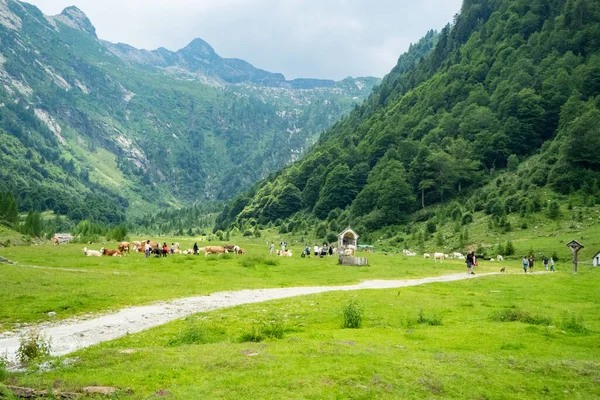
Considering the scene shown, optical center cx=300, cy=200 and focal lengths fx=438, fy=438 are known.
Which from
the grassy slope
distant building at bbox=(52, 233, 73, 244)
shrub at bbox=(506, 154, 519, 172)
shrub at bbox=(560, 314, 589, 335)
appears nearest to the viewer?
the grassy slope

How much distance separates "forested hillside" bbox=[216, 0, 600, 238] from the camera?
108m

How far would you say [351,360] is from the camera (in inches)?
591

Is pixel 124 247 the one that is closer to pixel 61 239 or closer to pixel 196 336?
pixel 196 336

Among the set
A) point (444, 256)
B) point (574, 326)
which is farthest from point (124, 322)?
point (444, 256)

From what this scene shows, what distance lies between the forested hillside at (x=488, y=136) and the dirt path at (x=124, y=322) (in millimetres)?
81041

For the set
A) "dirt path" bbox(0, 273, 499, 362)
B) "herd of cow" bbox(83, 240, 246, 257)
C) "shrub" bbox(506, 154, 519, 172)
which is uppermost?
"shrub" bbox(506, 154, 519, 172)

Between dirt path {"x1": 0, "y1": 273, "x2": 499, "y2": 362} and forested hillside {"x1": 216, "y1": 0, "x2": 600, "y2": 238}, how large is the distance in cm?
8104

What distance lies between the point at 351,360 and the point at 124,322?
13.6 metres

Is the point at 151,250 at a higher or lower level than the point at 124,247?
lower

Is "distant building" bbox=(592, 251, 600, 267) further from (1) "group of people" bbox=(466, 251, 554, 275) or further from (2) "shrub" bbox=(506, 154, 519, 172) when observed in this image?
(2) "shrub" bbox=(506, 154, 519, 172)

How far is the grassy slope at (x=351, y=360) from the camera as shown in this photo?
12680mm

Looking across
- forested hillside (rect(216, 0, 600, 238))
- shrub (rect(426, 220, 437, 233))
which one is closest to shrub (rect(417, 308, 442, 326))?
forested hillside (rect(216, 0, 600, 238))

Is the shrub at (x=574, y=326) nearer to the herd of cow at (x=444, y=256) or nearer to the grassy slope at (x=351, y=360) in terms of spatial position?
the grassy slope at (x=351, y=360)

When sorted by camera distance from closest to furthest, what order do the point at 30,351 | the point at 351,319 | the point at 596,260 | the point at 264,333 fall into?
the point at 30,351
the point at 264,333
the point at 351,319
the point at 596,260
